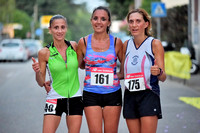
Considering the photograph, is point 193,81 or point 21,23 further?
point 21,23

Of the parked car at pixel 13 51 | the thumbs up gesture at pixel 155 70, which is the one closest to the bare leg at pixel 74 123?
the thumbs up gesture at pixel 155 70

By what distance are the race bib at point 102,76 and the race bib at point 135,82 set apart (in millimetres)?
282

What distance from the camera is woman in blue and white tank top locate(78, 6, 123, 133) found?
491 centimetres

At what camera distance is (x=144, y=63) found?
4.69 m

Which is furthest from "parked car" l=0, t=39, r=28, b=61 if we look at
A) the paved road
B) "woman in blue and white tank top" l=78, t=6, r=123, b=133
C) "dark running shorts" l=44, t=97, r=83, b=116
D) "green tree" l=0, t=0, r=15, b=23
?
"green tree" l=0, t=0, r=15, b=23

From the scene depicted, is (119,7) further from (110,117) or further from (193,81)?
(110,117)

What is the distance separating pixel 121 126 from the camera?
314 inches

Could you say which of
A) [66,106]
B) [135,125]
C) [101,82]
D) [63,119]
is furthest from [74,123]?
[63,119]

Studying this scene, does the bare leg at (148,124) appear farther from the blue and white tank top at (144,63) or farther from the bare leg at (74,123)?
the bare leg at (74,123)

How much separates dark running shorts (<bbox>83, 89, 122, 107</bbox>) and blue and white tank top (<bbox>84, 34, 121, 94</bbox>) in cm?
4

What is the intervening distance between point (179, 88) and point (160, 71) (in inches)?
372

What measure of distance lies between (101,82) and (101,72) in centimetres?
12

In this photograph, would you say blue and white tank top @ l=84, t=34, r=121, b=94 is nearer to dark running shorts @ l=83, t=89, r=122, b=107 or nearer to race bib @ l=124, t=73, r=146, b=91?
dark running shorts @ l=83, t=89, r=122, b=107

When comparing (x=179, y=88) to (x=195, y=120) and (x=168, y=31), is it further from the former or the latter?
(x=168, y=31)
